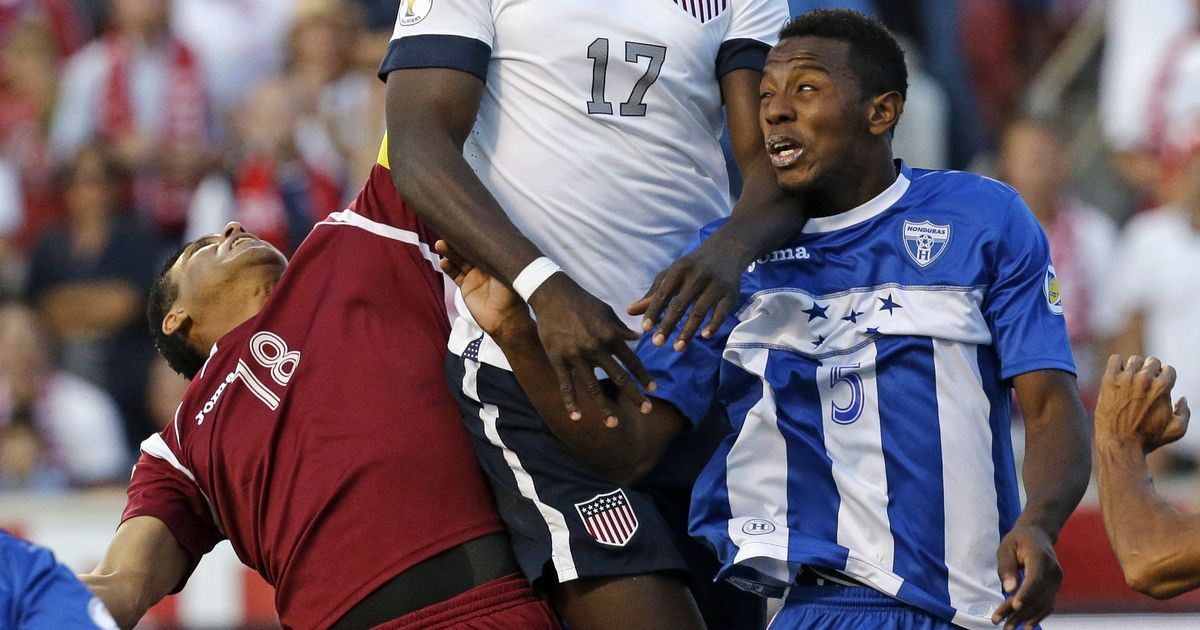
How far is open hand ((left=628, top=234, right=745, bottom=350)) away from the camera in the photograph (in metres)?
3.23

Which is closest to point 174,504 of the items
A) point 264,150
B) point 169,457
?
point 169,457

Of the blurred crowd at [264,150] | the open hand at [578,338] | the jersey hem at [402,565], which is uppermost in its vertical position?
the open hand at [578,338]

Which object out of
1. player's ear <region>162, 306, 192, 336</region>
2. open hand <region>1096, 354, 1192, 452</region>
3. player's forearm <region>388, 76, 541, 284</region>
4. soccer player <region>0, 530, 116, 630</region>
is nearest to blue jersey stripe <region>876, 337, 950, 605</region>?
open hand <region>1096, 354, 1192, 452</region>

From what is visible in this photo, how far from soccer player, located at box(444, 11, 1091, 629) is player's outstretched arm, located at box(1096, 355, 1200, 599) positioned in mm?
81

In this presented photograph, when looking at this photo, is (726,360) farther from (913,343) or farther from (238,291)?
(238,291)

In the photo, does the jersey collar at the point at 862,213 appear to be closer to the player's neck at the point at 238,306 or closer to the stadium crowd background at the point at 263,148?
the player's neck at the point at 238,306

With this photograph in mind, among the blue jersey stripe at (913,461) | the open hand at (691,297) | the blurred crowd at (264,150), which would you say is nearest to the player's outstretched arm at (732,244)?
the open hand at (691,297)

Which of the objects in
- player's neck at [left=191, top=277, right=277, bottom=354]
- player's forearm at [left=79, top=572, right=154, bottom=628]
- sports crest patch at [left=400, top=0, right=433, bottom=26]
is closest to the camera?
sports crest patch at [left=400, top=0, right=433, bottom=26]

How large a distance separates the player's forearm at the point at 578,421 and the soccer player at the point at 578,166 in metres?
0.08

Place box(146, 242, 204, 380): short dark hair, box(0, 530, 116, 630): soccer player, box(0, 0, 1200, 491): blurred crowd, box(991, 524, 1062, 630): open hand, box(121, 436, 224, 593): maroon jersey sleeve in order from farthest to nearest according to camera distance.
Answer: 1. box(0, 0, 1200, 491): blurred crowd
2. box(146, 242, 204, 380): short dark hair
3. box(121, 436, 224, 593): maroon jersey sleeve
4. box(991, 524, 1062, 630): open hand
5. box(0, 530, 116, 630): soccer player

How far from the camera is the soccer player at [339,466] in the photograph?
3.66 metres

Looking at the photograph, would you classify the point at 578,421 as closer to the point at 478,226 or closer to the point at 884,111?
the point at 478,226

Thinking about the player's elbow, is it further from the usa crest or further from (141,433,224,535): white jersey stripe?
(141,433,224,535): white jersey stripe

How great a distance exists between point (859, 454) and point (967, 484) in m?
0.23
